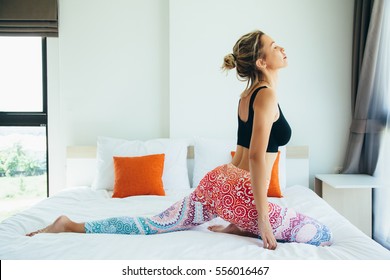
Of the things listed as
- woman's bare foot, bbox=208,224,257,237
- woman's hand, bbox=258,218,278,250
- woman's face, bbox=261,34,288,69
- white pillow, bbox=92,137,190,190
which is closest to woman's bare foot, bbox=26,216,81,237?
woman's bare foot, bbox=208,224,257,237

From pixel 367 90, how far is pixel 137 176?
5.95 ft

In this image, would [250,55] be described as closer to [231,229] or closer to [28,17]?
[231,229]

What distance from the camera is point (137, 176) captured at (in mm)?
2670

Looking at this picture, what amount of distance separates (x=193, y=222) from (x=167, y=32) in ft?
6.78

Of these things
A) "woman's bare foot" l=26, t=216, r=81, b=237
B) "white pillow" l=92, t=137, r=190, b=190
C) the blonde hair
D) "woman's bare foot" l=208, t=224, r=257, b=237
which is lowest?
"woman's bare foot" l=208, t=224, r=257, b=237

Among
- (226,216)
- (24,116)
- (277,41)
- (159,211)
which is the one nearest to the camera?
(226,216)

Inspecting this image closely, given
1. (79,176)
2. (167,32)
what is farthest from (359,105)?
(79,176)

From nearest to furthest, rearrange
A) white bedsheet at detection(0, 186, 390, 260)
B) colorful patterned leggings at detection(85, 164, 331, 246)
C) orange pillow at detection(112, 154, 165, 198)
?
white bedsheet at detection(0, 186, 390, 260) → colorful patterned leggings at detection(85, 164, 331, 246) → orange pillow at detection(112, 154, 165, 198)

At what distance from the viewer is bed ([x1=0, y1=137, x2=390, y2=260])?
145 centimetres

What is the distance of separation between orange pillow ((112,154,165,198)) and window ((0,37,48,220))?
3.34 feet

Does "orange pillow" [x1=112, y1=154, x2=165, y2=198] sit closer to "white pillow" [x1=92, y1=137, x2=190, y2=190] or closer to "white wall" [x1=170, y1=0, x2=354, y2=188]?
"white pillow" [x1=92, y1=137, x2=190, y2=190]

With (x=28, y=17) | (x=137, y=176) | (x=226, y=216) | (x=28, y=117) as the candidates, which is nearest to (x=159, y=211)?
(x=137, y=176)

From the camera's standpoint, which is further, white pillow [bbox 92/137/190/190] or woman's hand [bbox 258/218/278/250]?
white pillow [bbox 92/137/190/190]

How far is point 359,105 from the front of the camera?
3068mm
